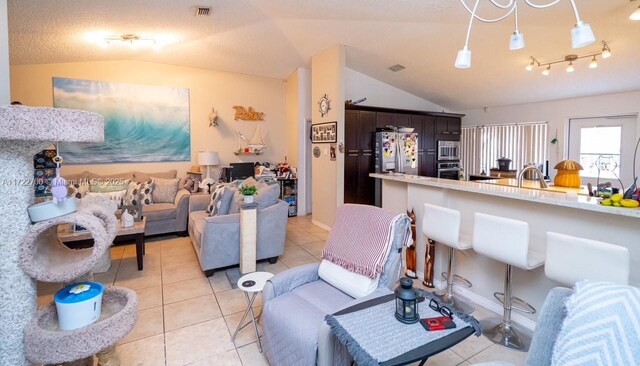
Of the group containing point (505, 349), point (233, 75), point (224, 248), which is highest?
point (233, 75)

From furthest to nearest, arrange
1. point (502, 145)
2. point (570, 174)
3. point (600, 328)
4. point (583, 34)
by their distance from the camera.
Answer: point (502, 145) < point (570, 174) < point (583, 34) < point (600, 328)

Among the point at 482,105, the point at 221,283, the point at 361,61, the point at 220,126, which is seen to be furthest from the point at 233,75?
the point at 482,105

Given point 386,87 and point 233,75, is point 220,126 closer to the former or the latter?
point 233,75

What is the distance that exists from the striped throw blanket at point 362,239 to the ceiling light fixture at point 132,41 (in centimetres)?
376

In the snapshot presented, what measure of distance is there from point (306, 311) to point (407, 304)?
0.66 meters

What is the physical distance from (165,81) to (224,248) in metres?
3.61

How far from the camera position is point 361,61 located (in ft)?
17.8

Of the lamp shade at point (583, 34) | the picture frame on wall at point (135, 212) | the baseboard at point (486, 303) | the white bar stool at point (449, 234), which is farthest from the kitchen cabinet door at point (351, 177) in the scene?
the lamp shade at point (583, 34)

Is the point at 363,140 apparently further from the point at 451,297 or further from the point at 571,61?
the point at 451,297

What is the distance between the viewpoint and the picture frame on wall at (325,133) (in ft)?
15.6

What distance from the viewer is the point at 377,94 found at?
20.9ft

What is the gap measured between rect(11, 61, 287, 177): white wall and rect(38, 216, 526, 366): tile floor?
221 centimetres

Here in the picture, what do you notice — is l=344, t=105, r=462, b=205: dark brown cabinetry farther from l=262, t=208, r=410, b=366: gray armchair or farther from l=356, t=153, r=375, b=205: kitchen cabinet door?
l=262, t=208, r=410, b=366: gray armchair

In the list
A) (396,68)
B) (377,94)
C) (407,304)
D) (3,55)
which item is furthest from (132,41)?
(407,304)
